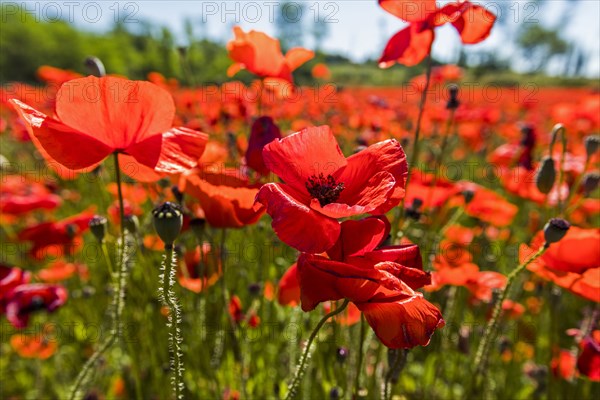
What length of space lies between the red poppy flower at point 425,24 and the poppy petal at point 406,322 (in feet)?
2.45

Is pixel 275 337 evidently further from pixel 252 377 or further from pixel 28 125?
pixel 28 125

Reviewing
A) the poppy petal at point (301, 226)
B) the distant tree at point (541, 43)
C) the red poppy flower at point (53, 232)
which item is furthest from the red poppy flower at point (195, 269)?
the distant tree at point (541, 43)

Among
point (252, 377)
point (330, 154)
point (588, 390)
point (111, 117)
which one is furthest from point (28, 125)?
point (588, 390)

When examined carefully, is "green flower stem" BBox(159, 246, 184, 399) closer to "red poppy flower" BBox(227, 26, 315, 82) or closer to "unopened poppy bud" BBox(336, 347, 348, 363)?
"unopened poppy bud" BBox(336, 347, 348, 363)

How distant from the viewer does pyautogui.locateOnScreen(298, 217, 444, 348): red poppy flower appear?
58cm

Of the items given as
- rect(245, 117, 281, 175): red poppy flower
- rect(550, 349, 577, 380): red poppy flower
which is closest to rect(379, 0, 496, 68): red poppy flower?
rect(245, 117, 281, 175): red poppy flower

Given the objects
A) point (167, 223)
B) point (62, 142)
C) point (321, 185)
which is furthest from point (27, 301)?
point (321, 185)

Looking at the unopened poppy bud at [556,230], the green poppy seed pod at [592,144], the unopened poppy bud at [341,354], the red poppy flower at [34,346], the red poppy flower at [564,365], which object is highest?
the green poppy seed pod at [592,144]

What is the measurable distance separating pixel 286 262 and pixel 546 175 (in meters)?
0.98

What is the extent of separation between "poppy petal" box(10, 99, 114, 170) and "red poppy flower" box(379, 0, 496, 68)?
72 centimetres

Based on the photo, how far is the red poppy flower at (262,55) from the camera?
55.7 inches

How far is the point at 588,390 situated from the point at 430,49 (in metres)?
1.32

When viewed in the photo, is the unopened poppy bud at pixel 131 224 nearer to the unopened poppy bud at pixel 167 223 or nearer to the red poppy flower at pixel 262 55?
the unopened poppy bud at pixel 167 223

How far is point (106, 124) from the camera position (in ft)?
2.70
